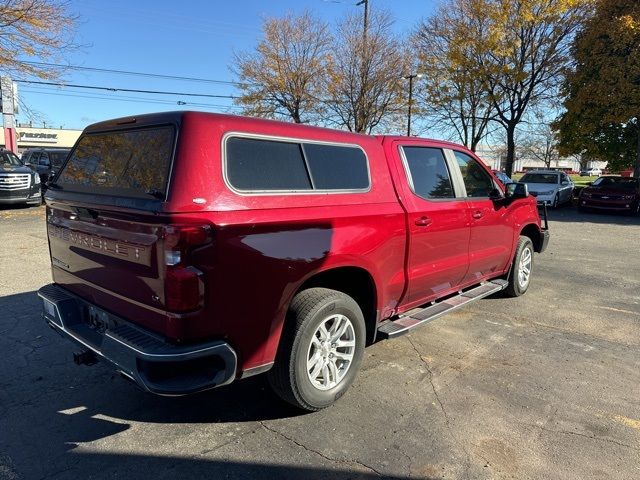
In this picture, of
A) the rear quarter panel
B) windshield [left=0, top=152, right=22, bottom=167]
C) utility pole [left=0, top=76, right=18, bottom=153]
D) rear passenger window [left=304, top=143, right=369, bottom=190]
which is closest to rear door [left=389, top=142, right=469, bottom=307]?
rear passenger window [left=304, top=143, right=369, bottom=190]

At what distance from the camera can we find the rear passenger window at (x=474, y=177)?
483 cm

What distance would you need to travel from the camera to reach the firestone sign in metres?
68.8

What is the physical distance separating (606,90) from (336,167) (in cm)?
2033

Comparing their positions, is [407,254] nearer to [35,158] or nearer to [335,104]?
[35,158]

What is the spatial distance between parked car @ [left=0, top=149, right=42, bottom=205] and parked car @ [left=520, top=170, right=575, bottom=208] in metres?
18.1

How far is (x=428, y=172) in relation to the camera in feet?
14.2

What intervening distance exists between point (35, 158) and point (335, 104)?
14.4 meters

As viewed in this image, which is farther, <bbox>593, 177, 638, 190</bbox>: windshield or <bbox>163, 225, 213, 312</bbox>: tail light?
<bbox>593, 177, 638, 190</bbox>: windshield

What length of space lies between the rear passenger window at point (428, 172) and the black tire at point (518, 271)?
188 centimetres

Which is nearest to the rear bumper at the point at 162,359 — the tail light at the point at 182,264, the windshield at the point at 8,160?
the tail light at the point at 182,264

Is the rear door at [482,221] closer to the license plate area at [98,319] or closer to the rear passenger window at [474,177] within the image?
the rear passenger window at [474,177]

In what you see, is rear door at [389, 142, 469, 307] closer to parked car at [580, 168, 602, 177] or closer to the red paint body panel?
the red paint body panel

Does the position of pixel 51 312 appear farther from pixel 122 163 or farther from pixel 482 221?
pixel 482 221

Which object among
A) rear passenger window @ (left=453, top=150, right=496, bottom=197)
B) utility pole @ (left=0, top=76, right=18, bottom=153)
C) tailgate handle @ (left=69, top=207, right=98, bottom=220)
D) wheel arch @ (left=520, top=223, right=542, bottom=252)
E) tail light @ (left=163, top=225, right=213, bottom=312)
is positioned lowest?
wheel arch @ (left=520, top=223, right=542, bottom=252)
